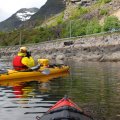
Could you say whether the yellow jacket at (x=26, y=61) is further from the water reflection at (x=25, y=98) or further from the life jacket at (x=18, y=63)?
the water reflection at (x=25, y=98)

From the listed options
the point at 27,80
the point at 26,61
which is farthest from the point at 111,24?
the point at 27,80

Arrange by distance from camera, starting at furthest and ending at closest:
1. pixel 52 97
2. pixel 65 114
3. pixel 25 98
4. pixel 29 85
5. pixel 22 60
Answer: pixel 22 60
pixel 29 85
pixel 52 97
pixel 25 98
pixel 65 114

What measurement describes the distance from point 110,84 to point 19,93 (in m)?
6.96

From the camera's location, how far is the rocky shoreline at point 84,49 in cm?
7181

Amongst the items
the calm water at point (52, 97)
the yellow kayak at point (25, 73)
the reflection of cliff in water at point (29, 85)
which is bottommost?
the calm water at point (52, 97)

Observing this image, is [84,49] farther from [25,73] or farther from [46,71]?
[25,73]

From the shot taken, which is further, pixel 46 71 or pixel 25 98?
pixel 46 71

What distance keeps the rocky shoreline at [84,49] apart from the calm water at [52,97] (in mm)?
41669

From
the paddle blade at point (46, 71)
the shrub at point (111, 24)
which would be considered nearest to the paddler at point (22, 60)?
the paddle blade at point (46, 71)

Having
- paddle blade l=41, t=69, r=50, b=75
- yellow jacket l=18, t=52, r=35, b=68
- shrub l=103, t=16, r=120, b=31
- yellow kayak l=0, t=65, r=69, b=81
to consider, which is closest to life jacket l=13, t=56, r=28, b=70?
yellow jacket l=18, t=52, r=35, b=68

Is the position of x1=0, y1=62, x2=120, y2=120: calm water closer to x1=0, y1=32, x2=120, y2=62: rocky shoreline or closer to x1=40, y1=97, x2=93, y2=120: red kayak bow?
x1=40, y1=97, x2=93, y2=120: red kayak bow

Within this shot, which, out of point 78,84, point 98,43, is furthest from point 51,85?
point 98,43

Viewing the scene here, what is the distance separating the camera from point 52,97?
69.6ft

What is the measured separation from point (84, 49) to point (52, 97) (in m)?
58.2
